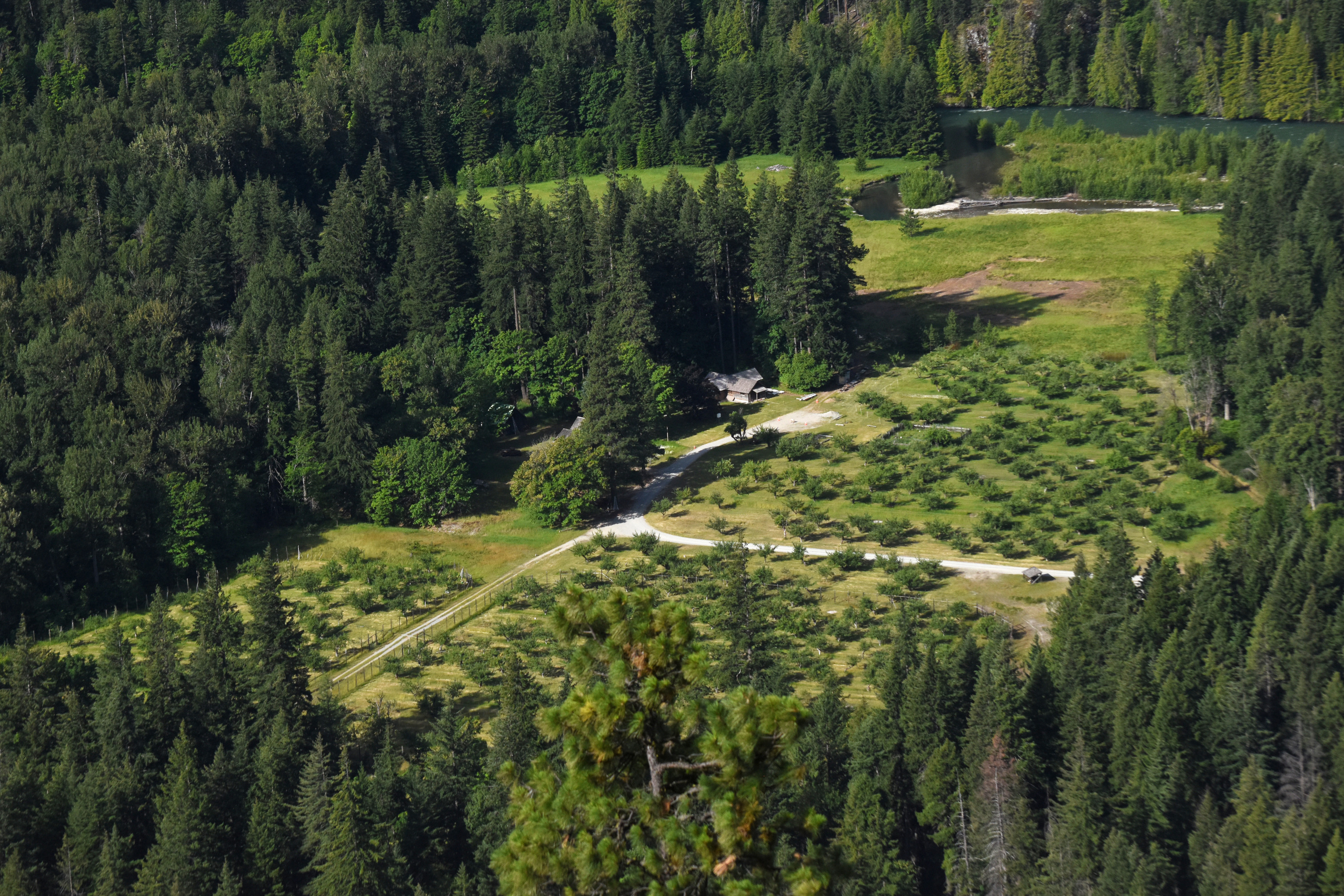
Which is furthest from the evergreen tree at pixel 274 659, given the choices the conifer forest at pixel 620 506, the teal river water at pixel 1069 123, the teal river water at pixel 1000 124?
the teal river water at pixel 1069 123

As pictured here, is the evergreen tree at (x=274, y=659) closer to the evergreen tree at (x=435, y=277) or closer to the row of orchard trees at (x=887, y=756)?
the row of orchard trees at (x=887, y=756)

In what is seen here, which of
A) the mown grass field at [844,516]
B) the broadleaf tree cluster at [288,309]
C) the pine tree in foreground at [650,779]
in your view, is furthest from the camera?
the broadleaf tree cluster at [288,309]

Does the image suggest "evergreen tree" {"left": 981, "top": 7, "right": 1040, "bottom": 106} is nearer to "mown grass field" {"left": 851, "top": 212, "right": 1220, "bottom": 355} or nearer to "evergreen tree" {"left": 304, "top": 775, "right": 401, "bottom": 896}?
"mown grass field" {"left": 851, "top": 212, "right": 1220, "bottom": 355}

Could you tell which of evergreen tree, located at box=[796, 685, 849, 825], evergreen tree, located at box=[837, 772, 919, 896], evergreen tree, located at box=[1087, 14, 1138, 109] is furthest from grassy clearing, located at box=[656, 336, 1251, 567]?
evergreen tree, located at box=[1087, 14, 1138, 109]

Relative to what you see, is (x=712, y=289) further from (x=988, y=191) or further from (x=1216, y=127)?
(x=1216, y=127)

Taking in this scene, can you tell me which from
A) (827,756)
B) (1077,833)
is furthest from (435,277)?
(1077,833)

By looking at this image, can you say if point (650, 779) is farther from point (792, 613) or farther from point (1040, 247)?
point (1040, 247)
